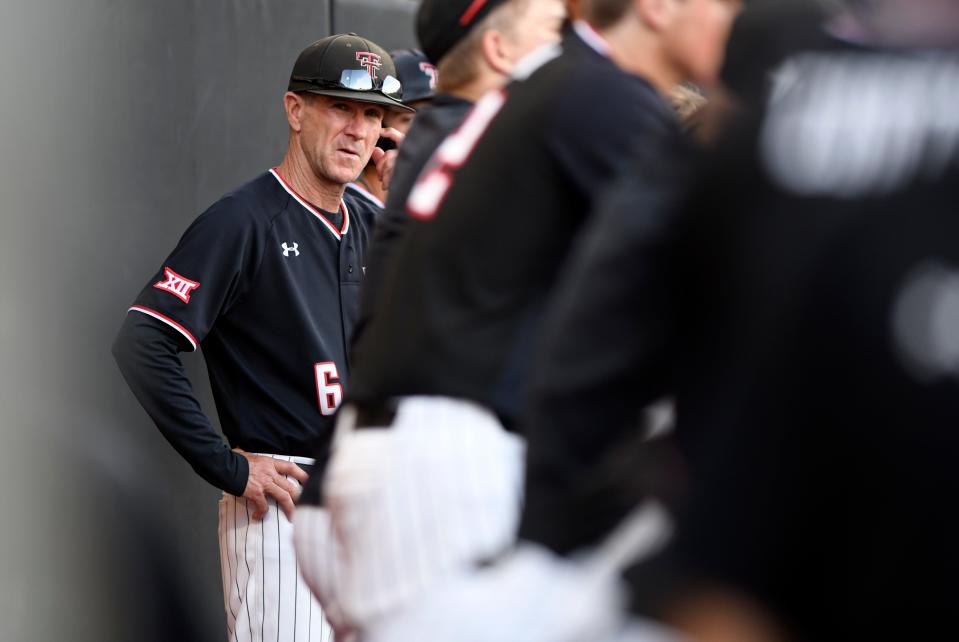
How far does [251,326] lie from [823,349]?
2.60 m

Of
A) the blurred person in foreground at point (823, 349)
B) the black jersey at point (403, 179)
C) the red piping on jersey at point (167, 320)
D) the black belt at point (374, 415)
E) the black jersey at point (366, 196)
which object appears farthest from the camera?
the black jersey at point (366, 196)

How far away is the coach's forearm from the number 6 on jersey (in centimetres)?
24

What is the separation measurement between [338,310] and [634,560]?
253cm

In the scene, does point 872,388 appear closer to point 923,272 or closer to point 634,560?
point 923,272

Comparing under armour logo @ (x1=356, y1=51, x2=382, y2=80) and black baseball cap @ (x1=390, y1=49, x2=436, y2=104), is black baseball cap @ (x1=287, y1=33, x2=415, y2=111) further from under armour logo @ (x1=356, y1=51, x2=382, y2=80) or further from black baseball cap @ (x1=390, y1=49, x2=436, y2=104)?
black baseball cap @ (x1=390, y1=49, x2=436, y2=104)

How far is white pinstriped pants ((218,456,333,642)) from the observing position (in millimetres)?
3242

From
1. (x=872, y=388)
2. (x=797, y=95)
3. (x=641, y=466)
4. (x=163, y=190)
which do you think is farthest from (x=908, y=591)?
(x=163, y=190)

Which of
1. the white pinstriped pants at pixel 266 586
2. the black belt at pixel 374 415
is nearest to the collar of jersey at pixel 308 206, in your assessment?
the white pinstriped pants at pixel 266 586

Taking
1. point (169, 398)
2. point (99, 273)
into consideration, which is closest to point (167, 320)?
point (169, 398)

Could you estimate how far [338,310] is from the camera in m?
3.43

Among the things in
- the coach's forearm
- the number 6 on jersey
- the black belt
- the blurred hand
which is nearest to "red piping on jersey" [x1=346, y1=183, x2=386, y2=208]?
the blurred hand

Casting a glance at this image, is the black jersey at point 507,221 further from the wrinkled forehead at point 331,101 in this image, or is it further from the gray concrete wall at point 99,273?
the wrinkled forehead at point 331,101

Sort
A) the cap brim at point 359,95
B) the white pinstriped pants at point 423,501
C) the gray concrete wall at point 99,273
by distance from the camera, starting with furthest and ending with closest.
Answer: the cap brim at point 359,95
the gray concrete wall at point 99,273
the white pinstriped pants at point 423,501

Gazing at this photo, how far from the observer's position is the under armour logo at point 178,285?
3.24 meters
